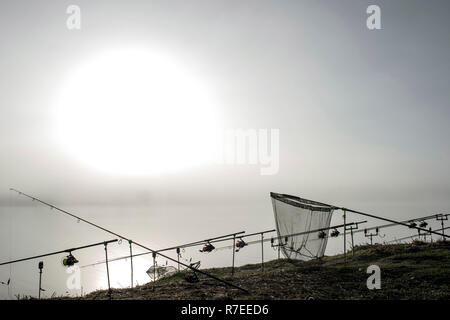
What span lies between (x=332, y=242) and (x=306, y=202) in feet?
142

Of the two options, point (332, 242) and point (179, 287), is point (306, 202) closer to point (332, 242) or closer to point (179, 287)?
point (179, 287)

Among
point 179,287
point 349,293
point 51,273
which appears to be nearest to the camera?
point 349,293

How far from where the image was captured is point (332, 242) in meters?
53.9

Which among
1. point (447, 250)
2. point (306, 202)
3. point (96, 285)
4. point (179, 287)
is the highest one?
point (306, 202)

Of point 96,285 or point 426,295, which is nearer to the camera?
point 426,295

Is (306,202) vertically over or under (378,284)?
over

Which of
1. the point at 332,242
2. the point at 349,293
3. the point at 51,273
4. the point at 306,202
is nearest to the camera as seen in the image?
the point at 349,293

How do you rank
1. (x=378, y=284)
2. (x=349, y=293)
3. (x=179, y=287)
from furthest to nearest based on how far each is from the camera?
(x=179, y=287) < (x=378, y=284) < (x=349, y=293)

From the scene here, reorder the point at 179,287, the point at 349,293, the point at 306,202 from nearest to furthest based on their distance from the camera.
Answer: the point at 349,293 < the point at 179,287 < the point at 306,202
